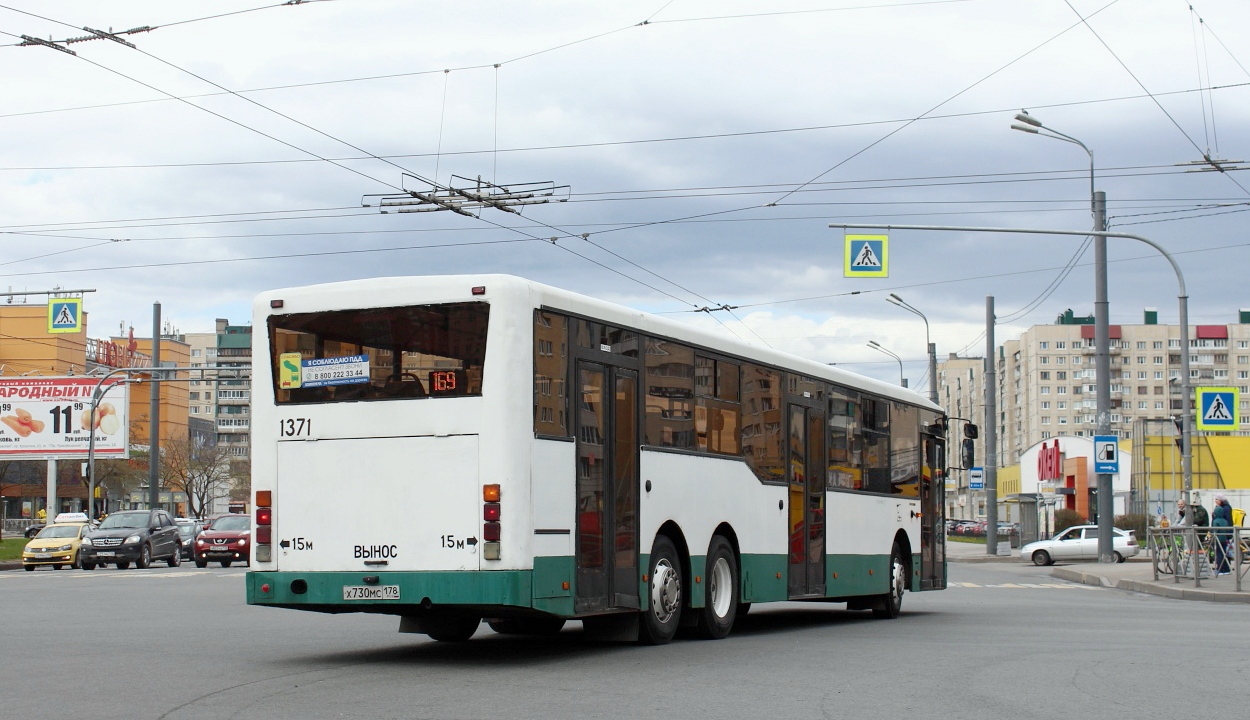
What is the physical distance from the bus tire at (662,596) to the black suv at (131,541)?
99.8 feet

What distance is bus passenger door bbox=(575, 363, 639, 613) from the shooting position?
40.1ft

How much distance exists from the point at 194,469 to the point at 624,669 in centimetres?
9635

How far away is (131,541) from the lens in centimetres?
4084

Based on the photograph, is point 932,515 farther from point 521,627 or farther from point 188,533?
point 188,533

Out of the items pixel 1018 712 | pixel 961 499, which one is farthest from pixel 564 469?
pixel 961 499

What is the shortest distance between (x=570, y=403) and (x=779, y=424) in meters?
4.50

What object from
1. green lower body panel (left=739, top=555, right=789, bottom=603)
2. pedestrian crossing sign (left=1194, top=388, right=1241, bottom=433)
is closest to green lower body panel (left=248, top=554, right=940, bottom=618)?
green lower body panel (left=739, top=555, right=789, bottom=603)

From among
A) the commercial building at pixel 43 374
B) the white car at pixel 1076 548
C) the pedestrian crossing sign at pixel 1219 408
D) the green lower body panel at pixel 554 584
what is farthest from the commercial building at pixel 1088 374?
the green lower body panel at pixel 554 584

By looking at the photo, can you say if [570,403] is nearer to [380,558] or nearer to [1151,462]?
[380,558]

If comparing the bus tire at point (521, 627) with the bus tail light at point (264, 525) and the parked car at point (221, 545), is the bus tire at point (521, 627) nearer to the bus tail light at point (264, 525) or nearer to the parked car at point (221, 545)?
the bus tail light at point (264, 525)

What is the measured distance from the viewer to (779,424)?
52.9ft

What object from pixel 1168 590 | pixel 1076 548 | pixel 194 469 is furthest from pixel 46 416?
pixel 1168 590

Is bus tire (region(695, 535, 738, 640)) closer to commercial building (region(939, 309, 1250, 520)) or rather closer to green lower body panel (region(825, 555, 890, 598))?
green lower body panel (region(825, 555, 890, 598))

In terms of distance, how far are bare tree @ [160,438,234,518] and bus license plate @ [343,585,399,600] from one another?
91.3 metres
